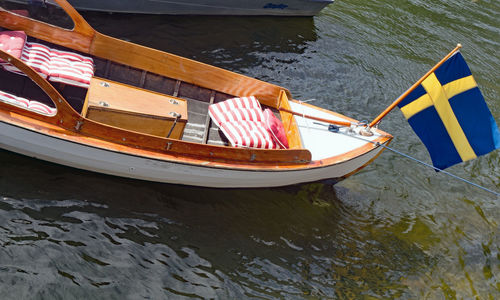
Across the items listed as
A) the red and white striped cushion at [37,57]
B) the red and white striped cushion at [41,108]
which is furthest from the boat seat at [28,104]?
the red and white striped cushion at [37,57]

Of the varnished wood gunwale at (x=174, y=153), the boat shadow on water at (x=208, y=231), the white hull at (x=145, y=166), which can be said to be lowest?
the boat shadow on water at (x=208, y=231)

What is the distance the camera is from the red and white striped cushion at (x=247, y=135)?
9000 millimetres

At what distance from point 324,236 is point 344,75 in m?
6.17

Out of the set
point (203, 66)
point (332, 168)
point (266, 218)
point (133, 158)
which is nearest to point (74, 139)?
point (133, 158)

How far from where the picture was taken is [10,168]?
28.1ft

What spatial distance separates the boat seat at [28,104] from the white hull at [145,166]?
1.18 ft

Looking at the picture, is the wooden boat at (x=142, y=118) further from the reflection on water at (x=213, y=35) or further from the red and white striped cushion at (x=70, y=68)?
the reflection on water at (x=213, y=35)

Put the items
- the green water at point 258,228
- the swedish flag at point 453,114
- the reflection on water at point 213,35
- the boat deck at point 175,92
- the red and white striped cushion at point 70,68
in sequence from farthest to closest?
the reflection on water at point 213,35 → the boat deck at point 175,92 → the swedish flag at point 453,114 → the red and white striped cushion at point 70,68 → the green water at point 258,228

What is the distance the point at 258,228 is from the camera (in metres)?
9.13

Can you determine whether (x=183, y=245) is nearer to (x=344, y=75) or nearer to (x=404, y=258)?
(x=404, y=258)

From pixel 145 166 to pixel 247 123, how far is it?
6.68 ft

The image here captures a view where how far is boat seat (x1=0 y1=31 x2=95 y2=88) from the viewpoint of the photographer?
8.72 metres

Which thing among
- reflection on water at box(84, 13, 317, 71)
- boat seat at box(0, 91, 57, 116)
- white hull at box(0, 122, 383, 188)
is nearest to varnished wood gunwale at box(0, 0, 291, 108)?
boat seat at box(0, 91, 57, 116)

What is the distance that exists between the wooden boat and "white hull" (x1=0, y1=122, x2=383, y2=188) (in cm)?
2
